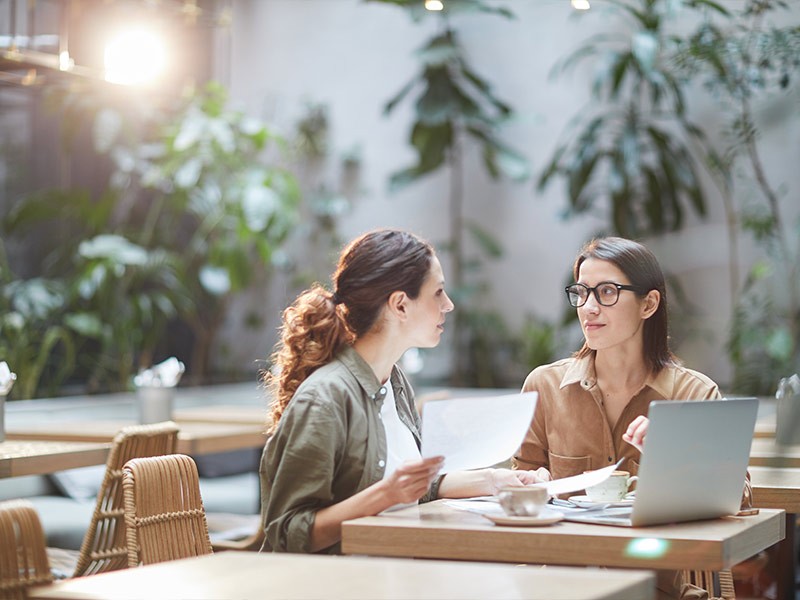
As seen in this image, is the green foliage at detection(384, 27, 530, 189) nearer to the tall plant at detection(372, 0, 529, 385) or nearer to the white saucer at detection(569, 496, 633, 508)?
the tall plant at detection(372, 0, 529, 385)

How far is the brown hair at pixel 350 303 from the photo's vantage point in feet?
8.62

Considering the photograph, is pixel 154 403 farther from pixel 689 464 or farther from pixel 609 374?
pixel 689 464

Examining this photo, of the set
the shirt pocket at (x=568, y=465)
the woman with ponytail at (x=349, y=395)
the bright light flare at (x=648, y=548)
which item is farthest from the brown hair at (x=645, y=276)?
the bright light flare at (x=648, y=548)

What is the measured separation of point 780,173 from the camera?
7.54m

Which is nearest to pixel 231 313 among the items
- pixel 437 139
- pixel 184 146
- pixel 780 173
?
pixel 184 146

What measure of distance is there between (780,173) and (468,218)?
7.54 feet

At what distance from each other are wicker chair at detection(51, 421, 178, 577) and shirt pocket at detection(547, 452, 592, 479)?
124 centimetres

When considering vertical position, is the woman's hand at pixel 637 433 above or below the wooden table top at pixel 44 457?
above

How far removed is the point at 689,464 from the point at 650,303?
82cm

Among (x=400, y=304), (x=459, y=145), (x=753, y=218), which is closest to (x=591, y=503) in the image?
(x=400, y=304)

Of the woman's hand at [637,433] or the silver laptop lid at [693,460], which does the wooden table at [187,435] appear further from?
the silver laptop lid at [693,460]

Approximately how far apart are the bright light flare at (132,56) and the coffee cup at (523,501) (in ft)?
11.7

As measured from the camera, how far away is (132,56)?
525cm

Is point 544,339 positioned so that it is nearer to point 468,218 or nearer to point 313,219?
point 468,218
